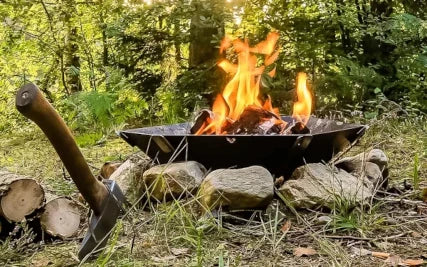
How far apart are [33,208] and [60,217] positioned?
0.42ft

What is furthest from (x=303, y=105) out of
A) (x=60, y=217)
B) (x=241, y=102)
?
(x=60, y=217)

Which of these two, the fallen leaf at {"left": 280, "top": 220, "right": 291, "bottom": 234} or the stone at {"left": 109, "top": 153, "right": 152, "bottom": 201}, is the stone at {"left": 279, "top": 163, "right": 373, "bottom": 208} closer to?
the fallen leaf at {"left": 280, "top": 220, "right": 291, "bottom": 234}

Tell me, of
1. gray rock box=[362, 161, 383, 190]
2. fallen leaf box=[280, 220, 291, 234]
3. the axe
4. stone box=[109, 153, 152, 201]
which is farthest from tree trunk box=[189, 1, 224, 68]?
the axe

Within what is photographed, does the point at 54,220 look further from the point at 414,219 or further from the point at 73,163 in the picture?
the point at 414,219

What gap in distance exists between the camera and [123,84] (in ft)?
15.2

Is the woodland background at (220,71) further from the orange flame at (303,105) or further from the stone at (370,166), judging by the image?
the orange flame at (303,105)

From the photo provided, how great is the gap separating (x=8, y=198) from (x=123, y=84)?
290 centimetres

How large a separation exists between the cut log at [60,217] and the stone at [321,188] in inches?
35.2

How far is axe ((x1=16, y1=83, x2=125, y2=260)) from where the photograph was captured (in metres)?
1.37

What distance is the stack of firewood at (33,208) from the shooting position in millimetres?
1823

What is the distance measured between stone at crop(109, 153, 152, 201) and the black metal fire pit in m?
0.10

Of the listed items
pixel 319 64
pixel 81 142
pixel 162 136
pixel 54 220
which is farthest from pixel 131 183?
pixel 319 64

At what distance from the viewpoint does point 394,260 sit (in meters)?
1.59

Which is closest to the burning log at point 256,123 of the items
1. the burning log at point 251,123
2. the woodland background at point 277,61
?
the burning log at point 251,123
